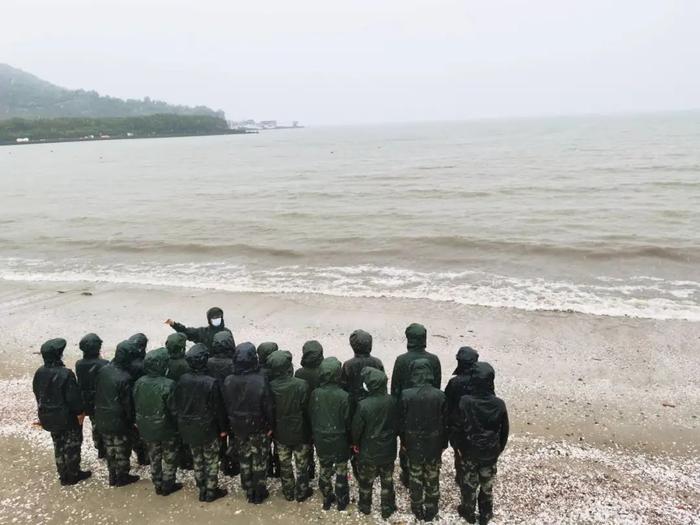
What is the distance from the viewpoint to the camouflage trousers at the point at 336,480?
20.4 feet

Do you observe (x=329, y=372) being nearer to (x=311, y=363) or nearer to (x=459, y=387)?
(x=311, y=363)

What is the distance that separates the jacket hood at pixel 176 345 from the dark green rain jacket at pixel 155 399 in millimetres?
184

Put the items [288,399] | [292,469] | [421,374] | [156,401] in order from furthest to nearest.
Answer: [292,469] < [156,401] < [288,399] < [421,374]

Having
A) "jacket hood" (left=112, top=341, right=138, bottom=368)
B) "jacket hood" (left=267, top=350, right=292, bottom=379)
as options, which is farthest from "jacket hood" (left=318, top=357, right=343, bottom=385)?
"jacket hood" (left=112, top=341, right=138, bottom=368)

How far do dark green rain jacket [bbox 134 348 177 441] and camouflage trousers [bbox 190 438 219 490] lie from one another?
1.55 ft

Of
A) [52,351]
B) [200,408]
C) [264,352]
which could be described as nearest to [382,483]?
[264,352]

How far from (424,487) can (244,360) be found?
2.71m

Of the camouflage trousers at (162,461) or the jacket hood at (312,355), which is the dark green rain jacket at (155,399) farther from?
the jacket hood at (312,355)

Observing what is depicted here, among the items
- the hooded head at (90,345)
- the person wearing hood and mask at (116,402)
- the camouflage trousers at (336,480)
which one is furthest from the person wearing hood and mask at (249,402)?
the hooded head at (90,345)

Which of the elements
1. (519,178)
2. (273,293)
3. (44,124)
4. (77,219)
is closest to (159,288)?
(273,293)

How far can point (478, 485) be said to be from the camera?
242 inches

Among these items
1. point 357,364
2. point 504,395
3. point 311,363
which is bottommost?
point 504,395

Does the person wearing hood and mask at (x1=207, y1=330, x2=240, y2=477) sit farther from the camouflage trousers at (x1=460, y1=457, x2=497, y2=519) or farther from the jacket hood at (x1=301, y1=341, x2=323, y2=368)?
the camouflage trousers at (x1=460, y1=457, x2=497, y2=519)

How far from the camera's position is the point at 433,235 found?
26062 mm
